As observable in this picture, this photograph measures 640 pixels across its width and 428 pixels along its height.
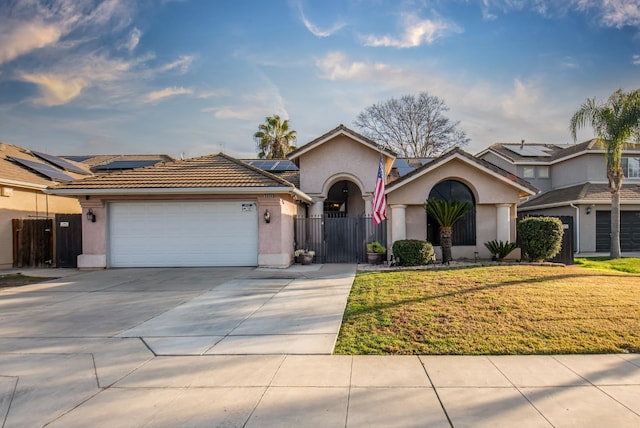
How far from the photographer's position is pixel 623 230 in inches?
770

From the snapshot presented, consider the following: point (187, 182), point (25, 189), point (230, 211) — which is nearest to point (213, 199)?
point (230, 211)

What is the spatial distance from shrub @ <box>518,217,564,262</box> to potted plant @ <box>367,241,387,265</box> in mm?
5319

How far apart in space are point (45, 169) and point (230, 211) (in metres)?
10.7

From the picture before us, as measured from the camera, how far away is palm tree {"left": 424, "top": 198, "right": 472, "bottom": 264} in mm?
12859

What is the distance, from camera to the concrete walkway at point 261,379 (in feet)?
11.3

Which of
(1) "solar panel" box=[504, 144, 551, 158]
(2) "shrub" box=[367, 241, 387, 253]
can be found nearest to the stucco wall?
(2) "shrub" box=[367, 241, 387, 253]

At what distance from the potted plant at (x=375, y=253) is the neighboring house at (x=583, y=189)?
12684 millimetres

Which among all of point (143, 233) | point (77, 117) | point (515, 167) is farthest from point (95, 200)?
point (515, 167)

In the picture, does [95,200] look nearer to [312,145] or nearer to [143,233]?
[143,233]

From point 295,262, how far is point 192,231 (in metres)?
4.42

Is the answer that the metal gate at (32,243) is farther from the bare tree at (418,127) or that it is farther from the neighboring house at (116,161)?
the bare tree at (418,127)

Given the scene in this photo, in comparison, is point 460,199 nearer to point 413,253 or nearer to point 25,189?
point 413,253

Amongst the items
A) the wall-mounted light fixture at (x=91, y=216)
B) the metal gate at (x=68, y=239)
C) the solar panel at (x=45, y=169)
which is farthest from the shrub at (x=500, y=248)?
the solar panel at (x=45, y=169)

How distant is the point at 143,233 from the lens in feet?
44.8
